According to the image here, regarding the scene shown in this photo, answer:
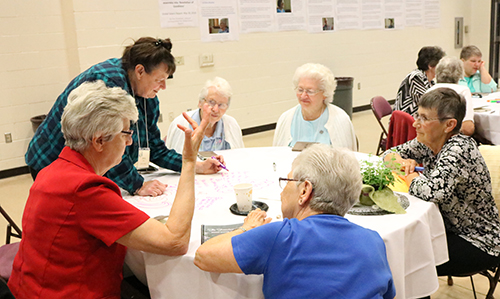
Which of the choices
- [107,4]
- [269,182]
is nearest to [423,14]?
[107,4]

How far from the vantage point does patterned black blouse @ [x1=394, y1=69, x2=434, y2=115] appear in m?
4.99

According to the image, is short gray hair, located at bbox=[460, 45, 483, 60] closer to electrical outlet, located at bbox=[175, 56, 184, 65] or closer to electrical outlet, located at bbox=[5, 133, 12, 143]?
electrical outlet, located at bbox=[175, 56, 184, 65]

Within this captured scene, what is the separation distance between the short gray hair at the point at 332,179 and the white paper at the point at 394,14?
27.7 feet

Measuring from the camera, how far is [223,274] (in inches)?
62.8

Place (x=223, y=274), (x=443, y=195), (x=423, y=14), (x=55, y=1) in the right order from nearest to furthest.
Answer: (x=223, y=274) < (x=443, y=195) < (x=55, y=1) < (x=423, y=14)

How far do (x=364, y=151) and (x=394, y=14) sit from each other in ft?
14.3

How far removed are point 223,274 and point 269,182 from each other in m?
0.91

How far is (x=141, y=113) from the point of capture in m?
2.66

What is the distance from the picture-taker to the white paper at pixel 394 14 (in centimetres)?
913

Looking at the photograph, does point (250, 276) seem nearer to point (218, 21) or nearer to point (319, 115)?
point (319, 115)

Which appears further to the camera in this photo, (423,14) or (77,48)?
(423,14)

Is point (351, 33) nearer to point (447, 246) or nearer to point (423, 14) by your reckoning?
point (423, 14)

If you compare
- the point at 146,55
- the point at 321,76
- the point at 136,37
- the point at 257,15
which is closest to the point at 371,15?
the point at 257,15

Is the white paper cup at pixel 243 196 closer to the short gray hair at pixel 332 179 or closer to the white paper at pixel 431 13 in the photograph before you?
the short gray hair at pixel 332 179
